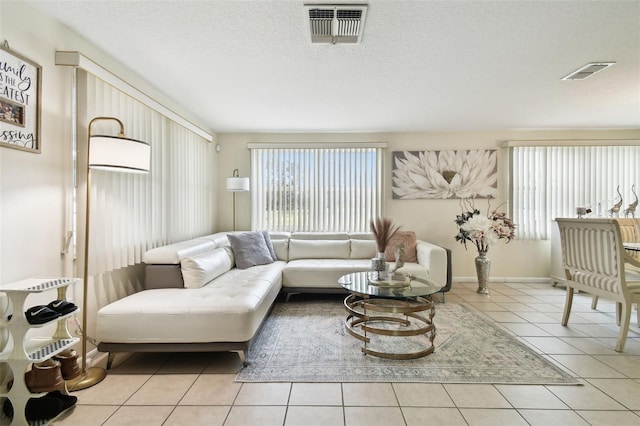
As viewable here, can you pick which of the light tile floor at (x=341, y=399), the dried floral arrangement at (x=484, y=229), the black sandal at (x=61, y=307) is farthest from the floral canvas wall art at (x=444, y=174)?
the black sandal at (x=61, y=307)

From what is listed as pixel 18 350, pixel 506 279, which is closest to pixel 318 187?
pixel 506 279

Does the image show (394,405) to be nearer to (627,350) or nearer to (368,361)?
(368,361)

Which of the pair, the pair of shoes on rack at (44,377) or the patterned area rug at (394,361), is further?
the patterned area rug at (394,361)

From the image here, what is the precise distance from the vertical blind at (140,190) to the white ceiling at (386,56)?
39cm

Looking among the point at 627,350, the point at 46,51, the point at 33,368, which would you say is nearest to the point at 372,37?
the point at 46,51

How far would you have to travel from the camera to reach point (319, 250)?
4301 mm

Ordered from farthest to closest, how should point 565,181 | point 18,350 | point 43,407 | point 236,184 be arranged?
point 565,181, point 236,184, point 43,407, point 18,350

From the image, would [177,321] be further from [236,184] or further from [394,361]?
[236,184]

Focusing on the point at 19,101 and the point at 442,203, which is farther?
the point at 442,203

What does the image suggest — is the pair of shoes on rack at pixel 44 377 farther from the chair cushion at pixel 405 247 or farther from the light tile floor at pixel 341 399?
the chair cushion at pixel 405 247

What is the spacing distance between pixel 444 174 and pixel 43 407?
16.3ft

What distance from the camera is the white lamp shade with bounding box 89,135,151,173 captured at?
6.50 feet

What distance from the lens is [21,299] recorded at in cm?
150

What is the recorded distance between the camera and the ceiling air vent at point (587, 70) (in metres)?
2.53
